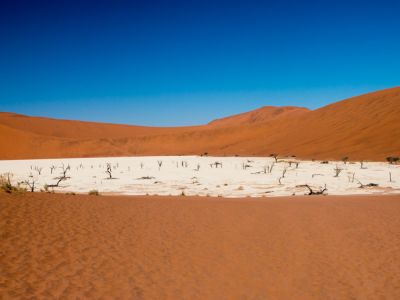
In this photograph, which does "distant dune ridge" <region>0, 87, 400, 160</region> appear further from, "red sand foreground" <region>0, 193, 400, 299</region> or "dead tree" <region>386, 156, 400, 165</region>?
"red sand foreground" <region>0, 193, 400, 299</region>

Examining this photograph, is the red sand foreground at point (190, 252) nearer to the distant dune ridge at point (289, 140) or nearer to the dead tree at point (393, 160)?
the dead tree at point (393, 160)

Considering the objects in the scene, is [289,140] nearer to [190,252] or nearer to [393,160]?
[393,160]

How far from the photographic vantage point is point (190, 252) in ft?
20.8

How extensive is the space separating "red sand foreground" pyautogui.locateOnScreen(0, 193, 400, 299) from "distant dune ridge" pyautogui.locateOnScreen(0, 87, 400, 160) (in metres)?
20.4

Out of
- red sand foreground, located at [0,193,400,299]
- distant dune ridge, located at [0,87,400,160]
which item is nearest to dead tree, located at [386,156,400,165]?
distant dune ridge, located at [0,87,400,160]

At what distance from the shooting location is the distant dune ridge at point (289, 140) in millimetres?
31141

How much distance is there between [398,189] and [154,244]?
1102cm

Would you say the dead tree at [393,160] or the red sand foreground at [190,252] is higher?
the dead tree at [393,160]

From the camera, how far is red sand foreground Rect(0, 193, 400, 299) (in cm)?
492

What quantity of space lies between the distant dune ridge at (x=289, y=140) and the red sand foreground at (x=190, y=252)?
20.4 m

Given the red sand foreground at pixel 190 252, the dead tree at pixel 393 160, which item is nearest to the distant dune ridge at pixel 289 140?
the dead tree at pixel 393 160

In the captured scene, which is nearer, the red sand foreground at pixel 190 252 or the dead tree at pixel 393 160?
the red sand foreground at pixel 190 252

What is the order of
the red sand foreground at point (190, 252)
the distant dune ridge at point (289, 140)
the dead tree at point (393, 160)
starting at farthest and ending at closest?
the distant dune ridge at point (289, 140) → the dead tree at point (393, 160) → the red sand foreground at point (190, 252)

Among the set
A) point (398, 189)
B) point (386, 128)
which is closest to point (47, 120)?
point (386, 128)
